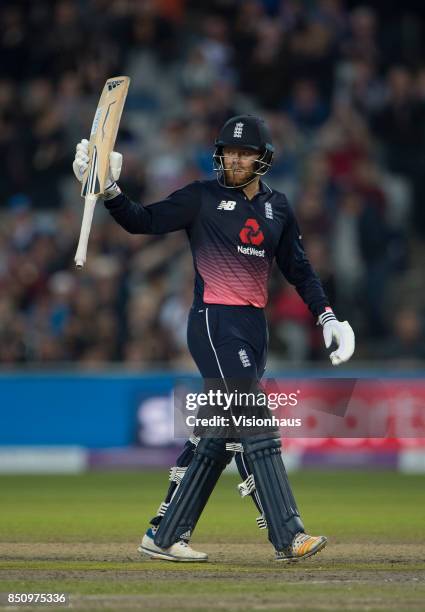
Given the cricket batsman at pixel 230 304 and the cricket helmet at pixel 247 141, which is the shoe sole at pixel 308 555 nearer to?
the cricket batsman at pixel 230 304

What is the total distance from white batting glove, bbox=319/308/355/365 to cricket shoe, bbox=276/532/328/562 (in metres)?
0.95

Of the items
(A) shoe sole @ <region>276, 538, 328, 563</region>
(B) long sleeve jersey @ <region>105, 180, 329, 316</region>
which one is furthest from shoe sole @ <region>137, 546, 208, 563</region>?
(B) long sleeve jersey @ <region>105, 180, 329, 316</region>

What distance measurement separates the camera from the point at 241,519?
11.4 meters

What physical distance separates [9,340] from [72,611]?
11.1 meters

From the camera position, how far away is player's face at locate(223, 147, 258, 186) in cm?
824

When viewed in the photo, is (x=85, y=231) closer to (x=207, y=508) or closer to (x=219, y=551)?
(x=219, y=551)

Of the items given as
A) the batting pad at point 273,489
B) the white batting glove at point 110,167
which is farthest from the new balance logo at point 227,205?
the batting pad at point 273,489

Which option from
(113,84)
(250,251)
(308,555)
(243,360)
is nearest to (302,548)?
(308,555)

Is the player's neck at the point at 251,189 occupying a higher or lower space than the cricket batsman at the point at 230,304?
higher

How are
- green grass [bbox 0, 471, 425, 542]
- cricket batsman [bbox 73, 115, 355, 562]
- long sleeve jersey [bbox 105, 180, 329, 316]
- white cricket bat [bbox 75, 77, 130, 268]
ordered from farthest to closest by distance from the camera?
green grass [bbox 0, 471, 425, 542]
long sleeve jersey [bbox 105, 180, 329, 316]
cricket batsman [bbox 73, 115, 355, 562]
white cricket bat [bbox 75, 77, 130, 268]

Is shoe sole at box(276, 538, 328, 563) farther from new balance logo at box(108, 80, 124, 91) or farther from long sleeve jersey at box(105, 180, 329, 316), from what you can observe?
new balance logo at box(108, 80, 124, 91)

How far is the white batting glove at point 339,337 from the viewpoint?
8109 millimetres

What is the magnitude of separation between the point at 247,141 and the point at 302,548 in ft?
7.29

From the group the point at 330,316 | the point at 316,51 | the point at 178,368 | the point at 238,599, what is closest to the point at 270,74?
the point at 316,51
